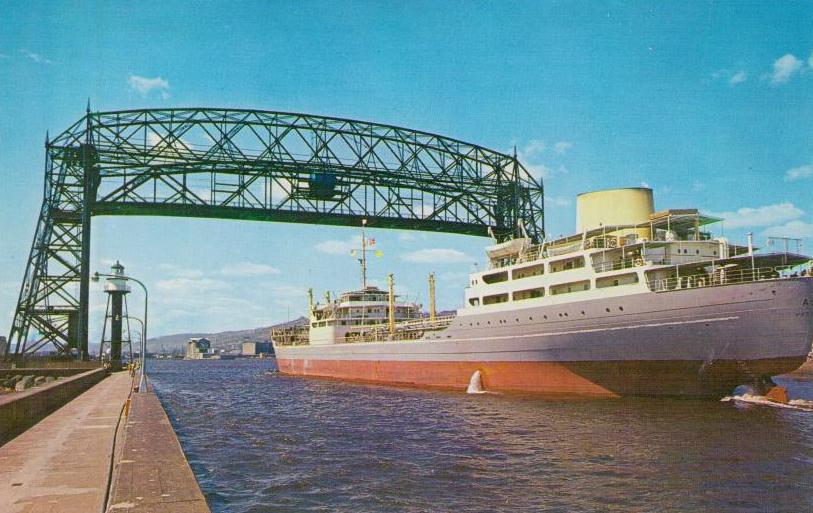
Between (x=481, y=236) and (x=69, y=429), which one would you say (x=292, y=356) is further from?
(x=69, y=429)

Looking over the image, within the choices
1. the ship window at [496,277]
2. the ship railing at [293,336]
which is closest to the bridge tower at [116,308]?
the ship railing at [293,336]

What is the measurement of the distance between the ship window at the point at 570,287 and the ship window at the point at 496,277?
12.5 feet

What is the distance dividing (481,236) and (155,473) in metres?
42.4

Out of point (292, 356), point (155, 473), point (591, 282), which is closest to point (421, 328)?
point (591, 282)

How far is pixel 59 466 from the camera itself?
1042 centimetres

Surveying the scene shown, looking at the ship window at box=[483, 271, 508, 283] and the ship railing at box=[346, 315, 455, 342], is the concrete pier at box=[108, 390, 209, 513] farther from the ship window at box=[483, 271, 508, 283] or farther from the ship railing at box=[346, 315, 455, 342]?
the ship railing at box=[346, 315, 455, 342]

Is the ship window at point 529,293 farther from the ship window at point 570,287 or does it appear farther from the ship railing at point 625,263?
the ship railing at point 625,263

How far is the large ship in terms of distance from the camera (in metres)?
22.1

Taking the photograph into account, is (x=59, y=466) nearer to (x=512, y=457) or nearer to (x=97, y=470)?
(x=97, y=470)

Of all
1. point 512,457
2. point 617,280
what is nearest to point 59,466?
point 512,457

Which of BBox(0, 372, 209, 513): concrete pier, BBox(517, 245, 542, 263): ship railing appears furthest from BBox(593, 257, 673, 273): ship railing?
BBox(0, 372, 209, 513): concrete pier

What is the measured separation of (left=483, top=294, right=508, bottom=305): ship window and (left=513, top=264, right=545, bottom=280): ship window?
3.96ft

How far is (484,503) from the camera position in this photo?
11.3m

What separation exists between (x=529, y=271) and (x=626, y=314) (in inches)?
284
